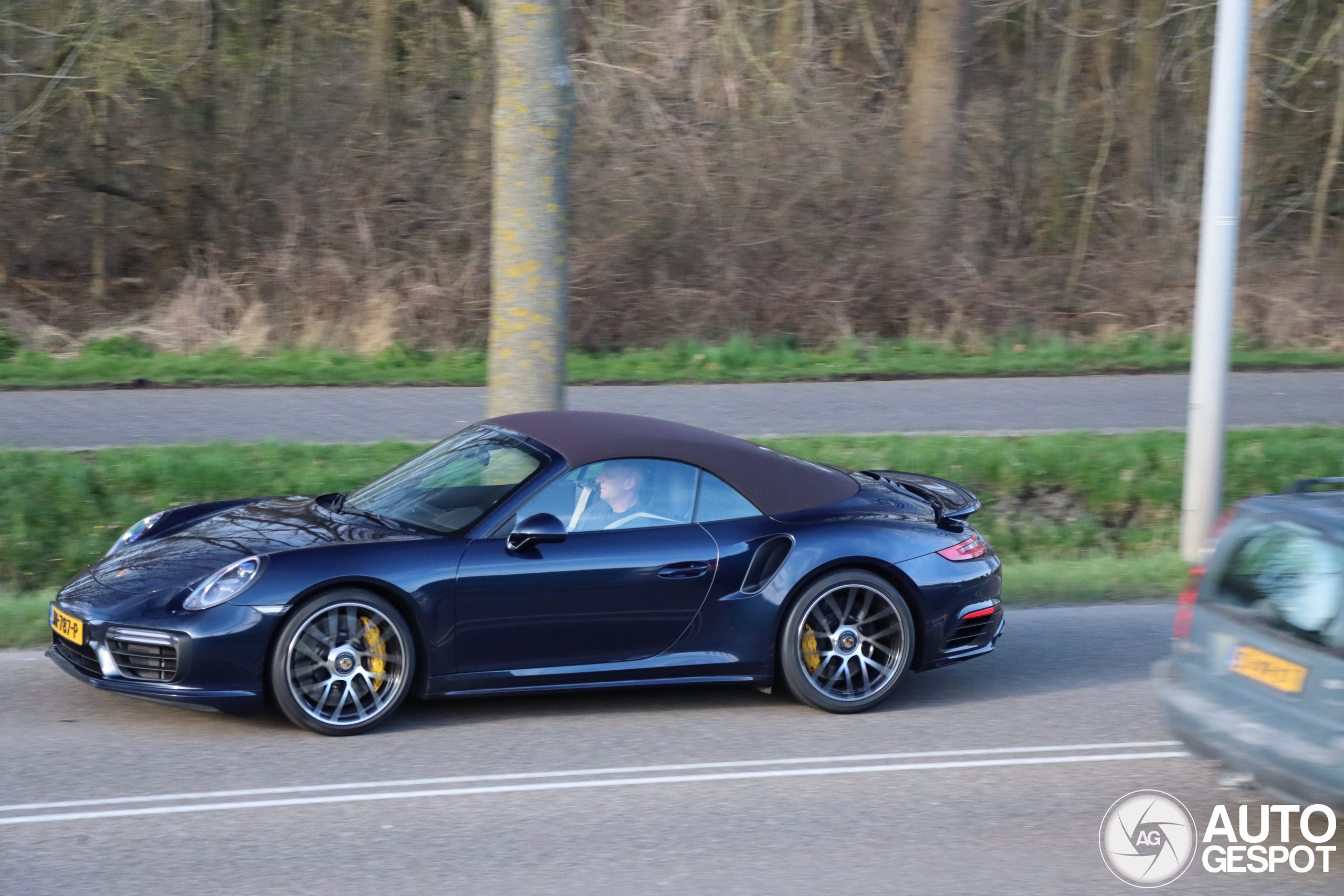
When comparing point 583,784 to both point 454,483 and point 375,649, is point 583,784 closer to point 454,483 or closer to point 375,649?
point 375,649

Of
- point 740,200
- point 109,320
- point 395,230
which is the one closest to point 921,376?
point 740,200

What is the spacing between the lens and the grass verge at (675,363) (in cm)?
1445

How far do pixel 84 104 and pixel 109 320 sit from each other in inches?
126

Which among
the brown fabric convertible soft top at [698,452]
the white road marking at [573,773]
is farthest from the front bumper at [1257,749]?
the brown fabric convertible soft top at [698,452]

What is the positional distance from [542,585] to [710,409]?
7299 mm

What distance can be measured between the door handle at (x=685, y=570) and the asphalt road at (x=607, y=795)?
671 mm

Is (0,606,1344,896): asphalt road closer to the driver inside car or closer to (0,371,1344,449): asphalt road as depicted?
the driver inside car

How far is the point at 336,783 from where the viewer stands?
18.0 feet

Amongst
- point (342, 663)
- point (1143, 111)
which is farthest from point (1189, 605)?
point (1143, 111)

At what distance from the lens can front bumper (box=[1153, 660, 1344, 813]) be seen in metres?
4.57

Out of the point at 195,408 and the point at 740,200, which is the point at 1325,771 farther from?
the point at 740,200

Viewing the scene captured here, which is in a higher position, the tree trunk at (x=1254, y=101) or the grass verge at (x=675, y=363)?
the tree trunk at (x=1254, y=101)

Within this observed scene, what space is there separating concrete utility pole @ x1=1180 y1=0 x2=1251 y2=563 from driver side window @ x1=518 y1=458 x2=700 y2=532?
477cm

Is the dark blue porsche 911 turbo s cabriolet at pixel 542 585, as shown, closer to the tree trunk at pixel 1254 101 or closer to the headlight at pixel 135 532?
the headlight at pixel 135 532
